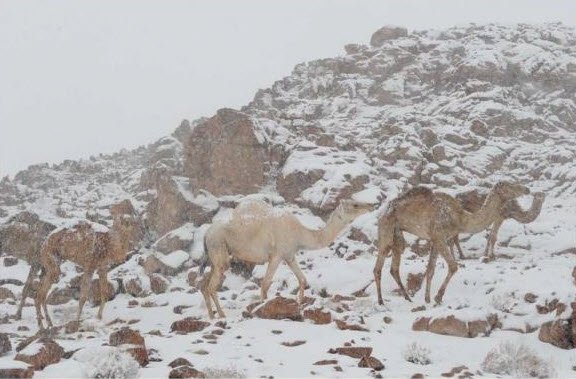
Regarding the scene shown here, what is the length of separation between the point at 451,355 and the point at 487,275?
5135mm

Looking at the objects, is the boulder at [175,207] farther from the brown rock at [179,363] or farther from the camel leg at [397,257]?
the brown rock at [179,363]

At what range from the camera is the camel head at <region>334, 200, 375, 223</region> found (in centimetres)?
1288

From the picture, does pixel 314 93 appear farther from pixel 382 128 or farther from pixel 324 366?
pixel 324 366

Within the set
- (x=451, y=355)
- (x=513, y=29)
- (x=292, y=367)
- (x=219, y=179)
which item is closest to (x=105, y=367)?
(x=292, y=367)

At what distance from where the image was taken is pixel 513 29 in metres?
63.4

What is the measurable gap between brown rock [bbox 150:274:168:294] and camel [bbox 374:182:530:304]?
26.4ft

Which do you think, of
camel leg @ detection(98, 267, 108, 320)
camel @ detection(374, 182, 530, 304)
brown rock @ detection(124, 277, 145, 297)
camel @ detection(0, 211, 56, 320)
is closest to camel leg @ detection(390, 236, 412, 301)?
camel @ detection(374, 182, 530, 304)

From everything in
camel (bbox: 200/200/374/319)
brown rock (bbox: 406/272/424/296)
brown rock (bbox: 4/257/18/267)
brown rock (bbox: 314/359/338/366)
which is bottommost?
brown rock (bbox: 4/257/18/267)

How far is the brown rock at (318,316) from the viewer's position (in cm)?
1042

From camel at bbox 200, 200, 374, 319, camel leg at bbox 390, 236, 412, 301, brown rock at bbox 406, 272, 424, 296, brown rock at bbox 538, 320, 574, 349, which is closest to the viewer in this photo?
brown rock at bbox 538, 320, 574, 349

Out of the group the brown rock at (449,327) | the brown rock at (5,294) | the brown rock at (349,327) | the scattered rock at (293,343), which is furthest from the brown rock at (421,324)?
the brown rock at (5,294)

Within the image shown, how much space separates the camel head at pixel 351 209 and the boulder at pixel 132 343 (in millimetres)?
5822

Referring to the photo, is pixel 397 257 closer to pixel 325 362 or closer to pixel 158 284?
pixel 325 362

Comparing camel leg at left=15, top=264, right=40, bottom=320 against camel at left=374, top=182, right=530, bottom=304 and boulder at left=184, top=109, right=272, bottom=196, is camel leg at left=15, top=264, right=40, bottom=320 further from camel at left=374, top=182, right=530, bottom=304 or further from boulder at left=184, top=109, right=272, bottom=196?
boulder at left=184, top=109, right=272, bottom=196
